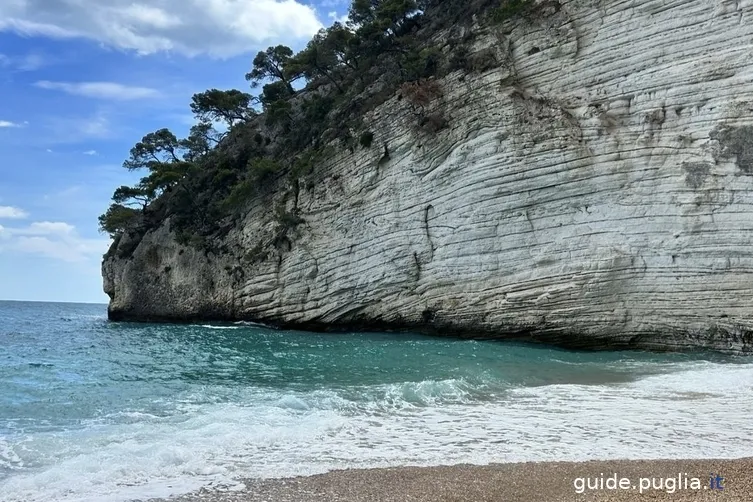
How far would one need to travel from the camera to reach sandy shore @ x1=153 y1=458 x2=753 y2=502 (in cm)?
525

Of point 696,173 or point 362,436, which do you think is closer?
point 362,436

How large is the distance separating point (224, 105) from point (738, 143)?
118ft

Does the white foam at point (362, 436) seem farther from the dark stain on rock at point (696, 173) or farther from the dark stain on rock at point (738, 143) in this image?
the dark stain on rock at point (738, 143)

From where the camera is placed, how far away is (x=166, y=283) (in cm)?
3625

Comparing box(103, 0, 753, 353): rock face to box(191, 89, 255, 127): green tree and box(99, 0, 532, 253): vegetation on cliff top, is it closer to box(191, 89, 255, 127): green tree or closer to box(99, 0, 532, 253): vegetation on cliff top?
box(99, 0, 532, 253): vegetation on cliff top

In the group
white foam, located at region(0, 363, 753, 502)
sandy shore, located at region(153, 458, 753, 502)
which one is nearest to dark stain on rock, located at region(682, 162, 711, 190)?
white foam, located at region(0, 363, 753, 502)

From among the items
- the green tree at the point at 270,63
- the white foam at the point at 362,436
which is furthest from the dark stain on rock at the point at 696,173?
the green tree at the point at 270,63

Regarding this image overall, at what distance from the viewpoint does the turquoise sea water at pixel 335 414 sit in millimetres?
6531

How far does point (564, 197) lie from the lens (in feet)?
65.7

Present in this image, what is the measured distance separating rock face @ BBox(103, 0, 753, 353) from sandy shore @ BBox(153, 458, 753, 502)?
12.7 m

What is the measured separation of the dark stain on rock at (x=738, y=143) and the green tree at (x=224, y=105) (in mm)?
35089

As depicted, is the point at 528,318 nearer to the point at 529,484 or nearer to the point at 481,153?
the point at 481,153

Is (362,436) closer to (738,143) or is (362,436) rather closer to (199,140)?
(738,143)

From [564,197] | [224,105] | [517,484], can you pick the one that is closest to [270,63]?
[224,105]
